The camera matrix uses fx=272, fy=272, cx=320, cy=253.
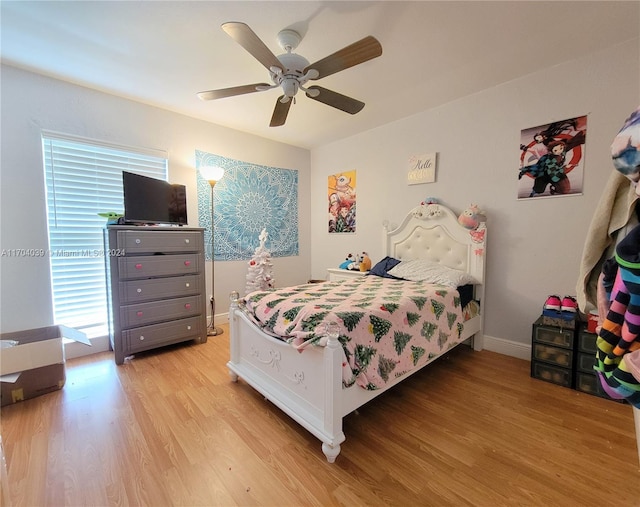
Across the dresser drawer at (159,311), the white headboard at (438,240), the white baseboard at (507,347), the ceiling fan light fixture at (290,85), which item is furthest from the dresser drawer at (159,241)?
the white baseboard at (507,347)

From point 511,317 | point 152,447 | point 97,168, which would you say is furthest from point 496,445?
point 97,168

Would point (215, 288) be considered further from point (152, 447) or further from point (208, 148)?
point (152, 447)

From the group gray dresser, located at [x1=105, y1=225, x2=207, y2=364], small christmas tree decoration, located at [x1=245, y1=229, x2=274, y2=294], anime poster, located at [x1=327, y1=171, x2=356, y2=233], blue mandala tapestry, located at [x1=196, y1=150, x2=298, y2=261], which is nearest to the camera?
gray dresser, located at [x1=105, y1=225, x2=207, y2=364]

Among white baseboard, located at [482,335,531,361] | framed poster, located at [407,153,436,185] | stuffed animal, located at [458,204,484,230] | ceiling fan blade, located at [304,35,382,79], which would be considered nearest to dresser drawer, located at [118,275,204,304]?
ceiling fan blade, located at [304,35,382,79]

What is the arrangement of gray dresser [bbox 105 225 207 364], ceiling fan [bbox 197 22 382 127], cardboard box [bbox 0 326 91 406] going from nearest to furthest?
ceiling fan [bbox 197 22 382 127], cardboard box [bbox 0 326 91 406], gray dresser [bbox 105 225 207 364]

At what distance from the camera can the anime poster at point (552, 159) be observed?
2.25 m

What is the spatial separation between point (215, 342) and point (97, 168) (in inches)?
86.0

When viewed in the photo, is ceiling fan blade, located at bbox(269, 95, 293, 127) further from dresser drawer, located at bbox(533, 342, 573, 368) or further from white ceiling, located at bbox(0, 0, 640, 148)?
dresser drawer, located at bbox(533, 342, 573, 368)

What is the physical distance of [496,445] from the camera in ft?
4.96

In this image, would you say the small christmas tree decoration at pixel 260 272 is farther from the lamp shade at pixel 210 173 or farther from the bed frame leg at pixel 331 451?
the bed frame leg at pixel 331 451

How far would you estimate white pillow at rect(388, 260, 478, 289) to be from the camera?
254cm

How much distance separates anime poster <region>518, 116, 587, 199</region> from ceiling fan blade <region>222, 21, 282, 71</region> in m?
2.30

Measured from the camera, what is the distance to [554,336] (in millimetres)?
2109

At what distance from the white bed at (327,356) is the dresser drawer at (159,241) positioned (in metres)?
1.11
